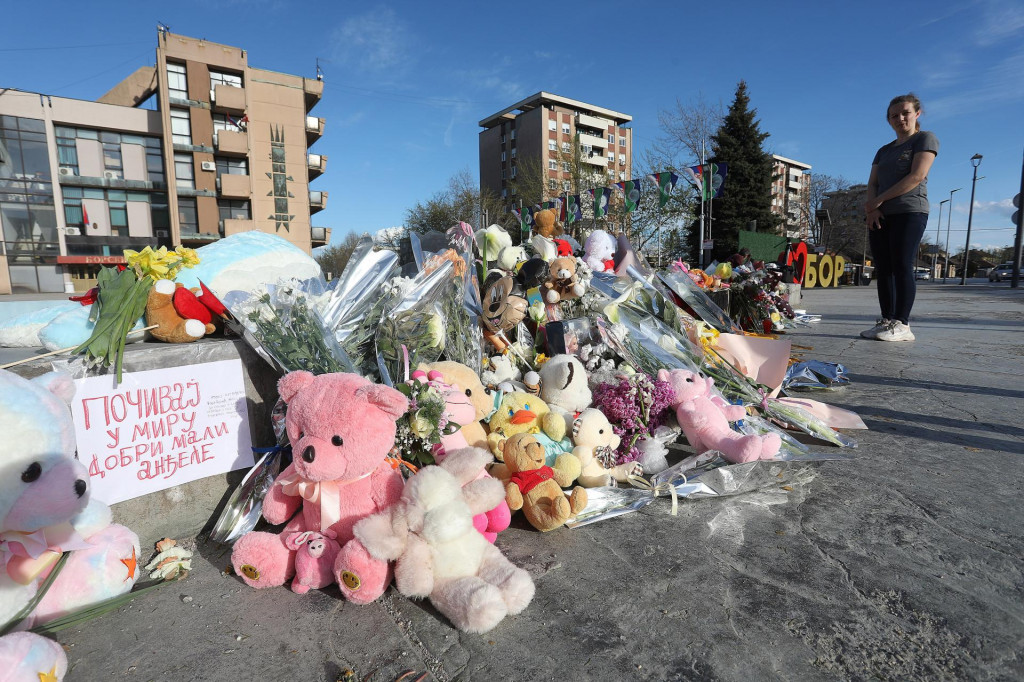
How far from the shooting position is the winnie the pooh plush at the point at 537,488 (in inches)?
75.8

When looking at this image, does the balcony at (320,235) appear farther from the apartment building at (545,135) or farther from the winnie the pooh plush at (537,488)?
the winnie the pooh plush at (537,488)

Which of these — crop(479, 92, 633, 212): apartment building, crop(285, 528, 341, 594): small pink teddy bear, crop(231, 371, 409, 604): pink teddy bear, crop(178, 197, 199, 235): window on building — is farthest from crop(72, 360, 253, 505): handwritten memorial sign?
crop(479, 92, 633, 212): apartment building

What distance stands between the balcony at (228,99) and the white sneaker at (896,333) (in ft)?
114

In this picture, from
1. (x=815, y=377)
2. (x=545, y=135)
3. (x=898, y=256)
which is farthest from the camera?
(x=545, y=135)

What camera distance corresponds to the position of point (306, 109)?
35000 mm

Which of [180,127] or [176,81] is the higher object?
[176,81]

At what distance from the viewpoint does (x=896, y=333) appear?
564 cm

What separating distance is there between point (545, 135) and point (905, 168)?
55889 millimetres

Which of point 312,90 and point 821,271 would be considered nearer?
point 821,271

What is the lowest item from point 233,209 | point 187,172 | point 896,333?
point 896,333

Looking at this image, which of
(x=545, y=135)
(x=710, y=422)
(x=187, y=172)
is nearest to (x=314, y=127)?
(x=187, y=172)

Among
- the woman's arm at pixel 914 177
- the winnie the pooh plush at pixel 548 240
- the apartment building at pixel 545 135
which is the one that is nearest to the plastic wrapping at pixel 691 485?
the winnie the pooh plush at pixel 548 240

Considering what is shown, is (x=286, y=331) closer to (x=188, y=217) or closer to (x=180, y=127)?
(x=188, y=217)

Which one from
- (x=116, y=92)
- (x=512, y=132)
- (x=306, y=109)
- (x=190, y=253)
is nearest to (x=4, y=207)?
(x=116, y=92)
